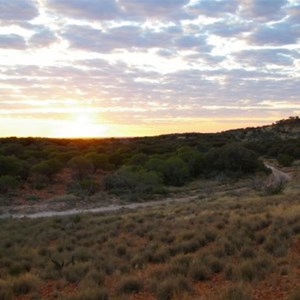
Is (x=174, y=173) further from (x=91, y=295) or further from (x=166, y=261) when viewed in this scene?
(x=91, y=295)

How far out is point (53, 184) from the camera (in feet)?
182

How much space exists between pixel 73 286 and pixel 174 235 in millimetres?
5933

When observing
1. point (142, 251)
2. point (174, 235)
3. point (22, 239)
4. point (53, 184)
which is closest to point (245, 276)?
point (142, 251)

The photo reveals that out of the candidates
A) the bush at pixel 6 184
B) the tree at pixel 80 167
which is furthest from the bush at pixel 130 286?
the tree at pixel 80 167

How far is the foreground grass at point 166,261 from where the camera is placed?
31.2 ft

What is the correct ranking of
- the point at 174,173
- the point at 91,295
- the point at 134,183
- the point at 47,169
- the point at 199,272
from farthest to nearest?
the point at 174,173 < the point at 47,169 < the point at 134,183 < the point at 199,272 < the point at 91,295

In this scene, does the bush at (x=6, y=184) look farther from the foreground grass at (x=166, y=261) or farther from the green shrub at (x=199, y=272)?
the green shrub at (x=199, y=272)

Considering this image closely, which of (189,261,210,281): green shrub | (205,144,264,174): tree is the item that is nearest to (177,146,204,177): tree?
(205,144,264,174): tree

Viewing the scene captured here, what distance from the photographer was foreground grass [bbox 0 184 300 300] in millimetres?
9516

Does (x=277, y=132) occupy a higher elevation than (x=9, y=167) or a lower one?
higher

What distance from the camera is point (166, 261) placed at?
13.1 m

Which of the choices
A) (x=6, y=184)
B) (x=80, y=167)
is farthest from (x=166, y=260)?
(x=80, y=167)

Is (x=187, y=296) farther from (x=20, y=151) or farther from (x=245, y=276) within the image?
(x=20, y=151)

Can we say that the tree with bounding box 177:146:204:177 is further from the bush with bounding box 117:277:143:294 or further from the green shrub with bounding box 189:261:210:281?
the bush with bounding box 117:277:143:294
